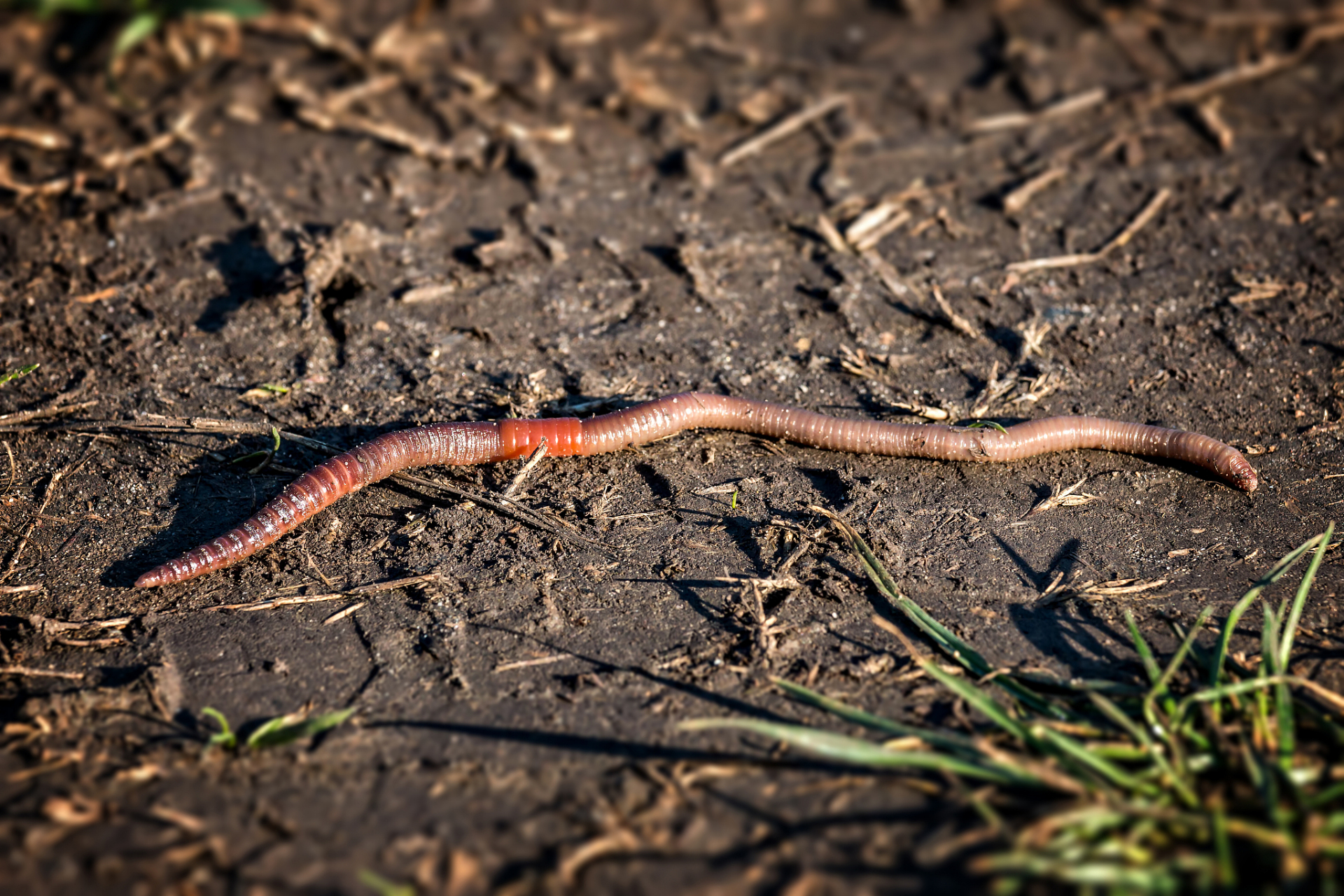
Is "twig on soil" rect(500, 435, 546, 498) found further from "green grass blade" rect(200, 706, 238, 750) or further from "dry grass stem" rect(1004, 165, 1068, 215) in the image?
"dry grass stem" rect(1004, 165, 1068, 215)

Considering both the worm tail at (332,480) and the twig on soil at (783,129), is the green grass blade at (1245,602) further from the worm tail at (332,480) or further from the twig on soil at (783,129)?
the twig on soil at (783,129)

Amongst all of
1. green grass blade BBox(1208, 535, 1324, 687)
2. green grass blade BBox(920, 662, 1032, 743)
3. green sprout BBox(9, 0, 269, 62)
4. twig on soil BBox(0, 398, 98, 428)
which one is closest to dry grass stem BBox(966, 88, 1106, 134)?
green grass blade BBox(1208, 535, 1324, 687)

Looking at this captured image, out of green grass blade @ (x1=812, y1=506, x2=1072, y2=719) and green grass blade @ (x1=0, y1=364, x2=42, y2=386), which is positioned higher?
green grass blade @ (x1=0, y1=364, x2=42, y2=386)

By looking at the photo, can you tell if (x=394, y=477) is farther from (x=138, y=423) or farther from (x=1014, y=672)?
(x=1014, y=672)

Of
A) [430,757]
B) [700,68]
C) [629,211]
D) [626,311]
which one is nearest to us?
[430,757]

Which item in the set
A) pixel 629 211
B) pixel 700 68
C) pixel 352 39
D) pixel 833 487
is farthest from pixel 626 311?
pixel 352 39

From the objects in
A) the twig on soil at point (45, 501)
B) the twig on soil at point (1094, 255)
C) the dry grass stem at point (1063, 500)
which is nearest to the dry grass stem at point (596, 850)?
the dry grass stem at point (1063, 500)
